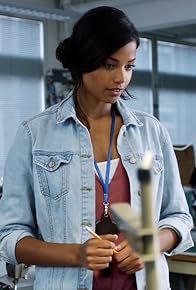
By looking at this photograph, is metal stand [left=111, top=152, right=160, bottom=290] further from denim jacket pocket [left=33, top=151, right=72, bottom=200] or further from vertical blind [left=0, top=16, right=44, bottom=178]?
vertical blind [left=0, top=16, right=44, bottom=178]

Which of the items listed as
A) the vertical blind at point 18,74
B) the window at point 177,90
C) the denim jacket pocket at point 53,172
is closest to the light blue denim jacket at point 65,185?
the denim jacket pocket at point 53,172

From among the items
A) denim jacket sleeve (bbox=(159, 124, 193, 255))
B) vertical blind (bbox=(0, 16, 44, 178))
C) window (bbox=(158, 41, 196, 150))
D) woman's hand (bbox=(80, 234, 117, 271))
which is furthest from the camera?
window (bbox=(158, 41, 196, 150))

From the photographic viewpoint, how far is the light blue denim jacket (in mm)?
1354

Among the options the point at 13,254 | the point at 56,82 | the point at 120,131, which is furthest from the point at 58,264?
the point at 56,82

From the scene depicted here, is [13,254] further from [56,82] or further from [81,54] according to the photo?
[56,82]

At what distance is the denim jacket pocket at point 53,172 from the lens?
53.7 inches

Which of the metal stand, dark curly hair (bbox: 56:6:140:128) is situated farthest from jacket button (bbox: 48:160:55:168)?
the metal stand

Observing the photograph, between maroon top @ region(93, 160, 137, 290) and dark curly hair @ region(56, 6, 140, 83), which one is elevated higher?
dark curly hair @ region(56, 6, 140, 83)

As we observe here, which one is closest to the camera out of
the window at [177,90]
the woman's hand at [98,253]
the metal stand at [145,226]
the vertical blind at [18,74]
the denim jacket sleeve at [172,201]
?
the metal stand at [145,226]

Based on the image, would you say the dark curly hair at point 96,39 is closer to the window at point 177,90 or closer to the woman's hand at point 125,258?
the woman's hand at point 125,258

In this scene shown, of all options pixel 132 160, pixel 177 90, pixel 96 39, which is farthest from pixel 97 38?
pixel 177 90

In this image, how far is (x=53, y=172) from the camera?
1.39 meters

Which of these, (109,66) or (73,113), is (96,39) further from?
(73,113)

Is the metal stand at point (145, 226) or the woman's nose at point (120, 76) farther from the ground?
the woman's nose at point (120, 76)
